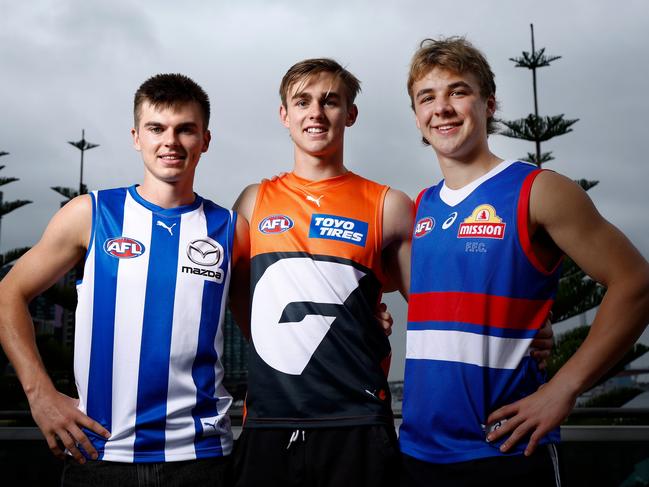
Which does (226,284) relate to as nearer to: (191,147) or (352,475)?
(191,147)

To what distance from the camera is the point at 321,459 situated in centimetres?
205

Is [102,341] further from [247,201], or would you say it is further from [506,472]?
[506,472]

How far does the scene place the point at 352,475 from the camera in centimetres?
205

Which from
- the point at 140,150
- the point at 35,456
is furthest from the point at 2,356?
the point at 140,150

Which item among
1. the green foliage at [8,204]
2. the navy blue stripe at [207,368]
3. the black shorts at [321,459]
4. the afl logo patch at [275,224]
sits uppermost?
the green foliage at [8,204]

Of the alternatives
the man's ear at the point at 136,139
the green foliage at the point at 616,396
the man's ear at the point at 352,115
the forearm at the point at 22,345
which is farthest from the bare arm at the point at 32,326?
the green foliage at the point at 616,396

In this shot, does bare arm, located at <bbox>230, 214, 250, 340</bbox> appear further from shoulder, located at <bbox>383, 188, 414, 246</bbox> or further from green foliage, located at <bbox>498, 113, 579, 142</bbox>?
green foliage, located at <bbox>498, 113, 579, 142</bbox>

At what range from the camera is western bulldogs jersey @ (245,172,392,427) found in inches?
82.7

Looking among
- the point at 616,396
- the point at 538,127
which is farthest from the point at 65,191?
the point at 616,396

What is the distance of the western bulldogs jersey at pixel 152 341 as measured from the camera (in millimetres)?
2004

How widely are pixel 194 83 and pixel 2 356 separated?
10.0 metres

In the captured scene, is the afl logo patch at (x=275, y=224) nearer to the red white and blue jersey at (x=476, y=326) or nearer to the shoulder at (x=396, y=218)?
the shoulder at (x=396, y=218)

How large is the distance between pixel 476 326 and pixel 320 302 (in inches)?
20.5

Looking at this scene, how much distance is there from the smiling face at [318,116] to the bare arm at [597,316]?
0.83 m
